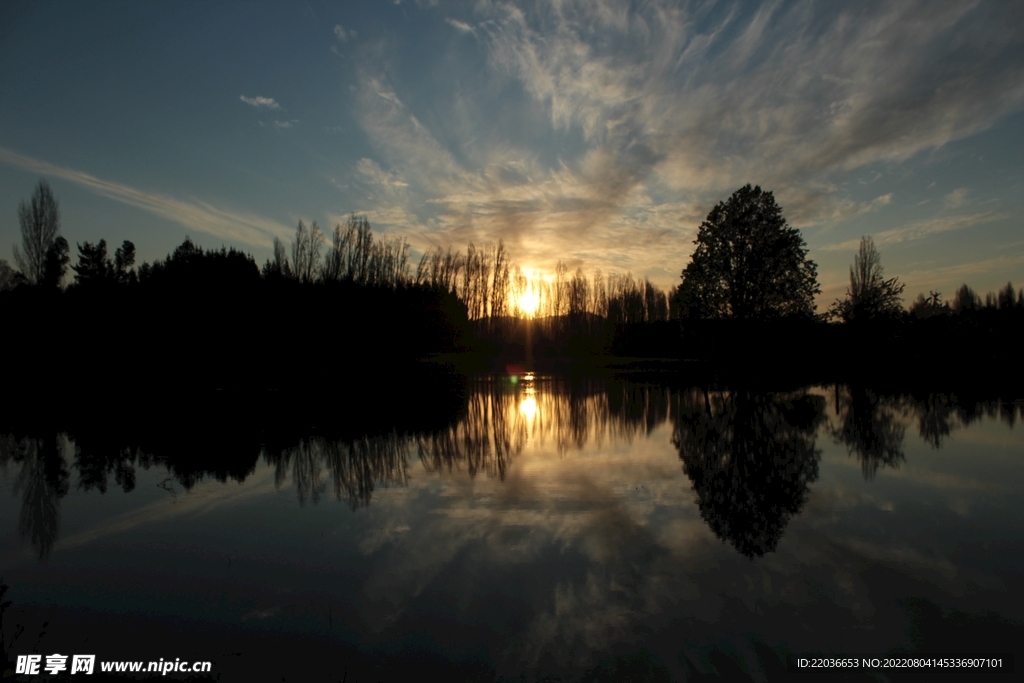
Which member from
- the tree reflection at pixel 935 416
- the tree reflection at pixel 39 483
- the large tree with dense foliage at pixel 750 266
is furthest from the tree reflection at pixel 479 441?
the large tree with dense foliage at pixel 750 266

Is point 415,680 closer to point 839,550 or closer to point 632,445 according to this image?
point 839,550

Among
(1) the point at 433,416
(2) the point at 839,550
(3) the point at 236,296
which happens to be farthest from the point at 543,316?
(2) the point at 839,550

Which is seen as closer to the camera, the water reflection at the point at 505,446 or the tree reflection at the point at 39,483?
the tree reflection at the point at 39,483

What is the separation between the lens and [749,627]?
3.71 metres

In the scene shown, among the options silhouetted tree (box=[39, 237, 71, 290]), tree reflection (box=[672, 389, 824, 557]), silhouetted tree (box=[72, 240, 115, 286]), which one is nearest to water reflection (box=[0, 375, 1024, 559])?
tree reflection (box=[672, 389, 824, 557])

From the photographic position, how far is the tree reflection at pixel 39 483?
5.94 meters

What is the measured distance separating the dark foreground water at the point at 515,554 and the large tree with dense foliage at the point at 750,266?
2726 cm

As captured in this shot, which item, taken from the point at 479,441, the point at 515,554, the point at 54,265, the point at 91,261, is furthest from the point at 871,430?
the point at 91,261

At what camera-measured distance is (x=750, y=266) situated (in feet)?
120

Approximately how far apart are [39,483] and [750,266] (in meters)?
38.0

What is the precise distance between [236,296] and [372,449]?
26.6 m

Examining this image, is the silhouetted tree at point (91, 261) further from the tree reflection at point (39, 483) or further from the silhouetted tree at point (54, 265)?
the tree reflection at point (39, 483)

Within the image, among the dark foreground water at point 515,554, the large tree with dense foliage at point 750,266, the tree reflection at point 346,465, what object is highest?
the large tree with dense foliage at point 750,266

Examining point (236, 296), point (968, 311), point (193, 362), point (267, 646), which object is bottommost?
point (267, 646)
